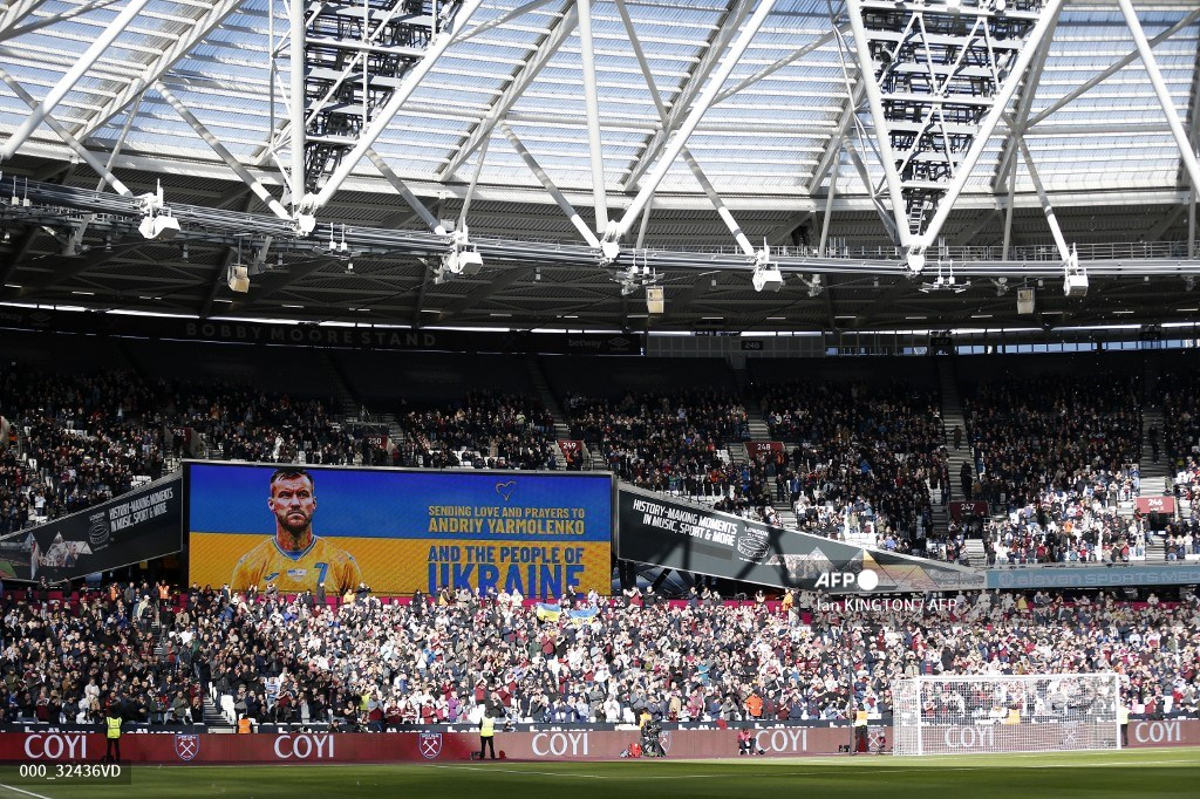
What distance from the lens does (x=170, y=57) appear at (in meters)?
36.8

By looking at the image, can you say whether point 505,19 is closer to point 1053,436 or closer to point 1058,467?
point 1058,467

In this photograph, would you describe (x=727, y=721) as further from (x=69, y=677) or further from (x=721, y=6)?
(x=721, y=6)

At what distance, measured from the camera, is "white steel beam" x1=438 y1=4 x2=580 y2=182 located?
3844 centimetres

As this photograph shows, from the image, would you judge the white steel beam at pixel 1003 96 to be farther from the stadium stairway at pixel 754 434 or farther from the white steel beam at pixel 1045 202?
the stadium stairway at pixel 754 434

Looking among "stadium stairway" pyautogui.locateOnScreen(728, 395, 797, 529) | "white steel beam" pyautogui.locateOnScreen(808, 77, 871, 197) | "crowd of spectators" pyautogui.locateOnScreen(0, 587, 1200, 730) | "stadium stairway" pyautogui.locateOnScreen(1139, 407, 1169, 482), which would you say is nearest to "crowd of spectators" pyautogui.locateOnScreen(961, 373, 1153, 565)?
"stadium stairway" pyautogui.locateOnScreen(1139, 407, 1169, 482)

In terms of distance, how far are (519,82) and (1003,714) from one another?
19.3 m

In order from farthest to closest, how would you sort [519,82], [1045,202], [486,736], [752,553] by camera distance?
[752,553], [1045,202], [519,82], [486,736]

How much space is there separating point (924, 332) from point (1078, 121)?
1554cm

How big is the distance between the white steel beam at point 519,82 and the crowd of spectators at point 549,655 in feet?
40.0

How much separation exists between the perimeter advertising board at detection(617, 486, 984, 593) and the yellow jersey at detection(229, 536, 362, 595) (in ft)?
27.2

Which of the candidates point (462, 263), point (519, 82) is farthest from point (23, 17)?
point (519, 82)

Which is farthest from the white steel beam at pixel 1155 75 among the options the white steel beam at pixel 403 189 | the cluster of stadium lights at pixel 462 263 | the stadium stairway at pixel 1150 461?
the white steel beam at pixel 403 189

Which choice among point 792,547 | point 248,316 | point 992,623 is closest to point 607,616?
point 792,547

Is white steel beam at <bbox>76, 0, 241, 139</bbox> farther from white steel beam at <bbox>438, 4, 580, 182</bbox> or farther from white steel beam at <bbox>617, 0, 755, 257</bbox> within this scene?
white steel beam at <bbox>617, 0, 755, 257</bbox>
